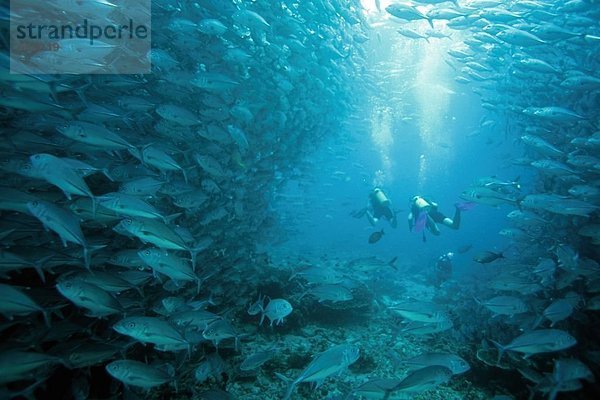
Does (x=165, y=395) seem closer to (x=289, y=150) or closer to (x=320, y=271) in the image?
(x=320, y=271)

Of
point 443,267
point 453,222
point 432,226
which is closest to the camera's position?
Result: point 432,226

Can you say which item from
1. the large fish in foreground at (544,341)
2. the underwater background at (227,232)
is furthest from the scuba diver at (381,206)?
the large fish in foreground at (544,341)

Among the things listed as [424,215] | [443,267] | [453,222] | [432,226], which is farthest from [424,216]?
[443,267]

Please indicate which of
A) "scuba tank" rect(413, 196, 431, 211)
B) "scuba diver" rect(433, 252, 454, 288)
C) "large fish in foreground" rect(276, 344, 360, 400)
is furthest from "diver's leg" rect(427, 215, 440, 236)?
"scuba diver" rect(433, 252, 454, 288)

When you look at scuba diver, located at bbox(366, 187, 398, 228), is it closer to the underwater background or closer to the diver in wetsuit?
the underwater background

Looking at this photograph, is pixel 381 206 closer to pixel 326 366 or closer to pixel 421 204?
pixel 421 204

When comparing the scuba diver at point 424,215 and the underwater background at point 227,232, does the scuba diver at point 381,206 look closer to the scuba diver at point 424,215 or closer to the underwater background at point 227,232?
the underwater background at point 227,232

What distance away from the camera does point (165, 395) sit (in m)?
4.41

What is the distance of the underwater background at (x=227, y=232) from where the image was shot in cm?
347

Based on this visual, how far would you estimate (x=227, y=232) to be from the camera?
816cm

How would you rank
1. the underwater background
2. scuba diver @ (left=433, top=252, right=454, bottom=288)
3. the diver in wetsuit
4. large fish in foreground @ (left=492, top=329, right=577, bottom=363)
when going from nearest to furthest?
the underwater background
large fish in foreground @ (left=492, top=329, right=577, bottom=363)
the diver in wetsuit
scuba diver @ (left=433, top=252, right=454, bottom=288)

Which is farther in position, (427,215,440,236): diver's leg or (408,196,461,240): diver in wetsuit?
(408,196,461,240): diver in wetsuit

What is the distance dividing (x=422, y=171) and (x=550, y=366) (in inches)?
3104

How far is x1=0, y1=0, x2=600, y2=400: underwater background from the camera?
11.4 feet
